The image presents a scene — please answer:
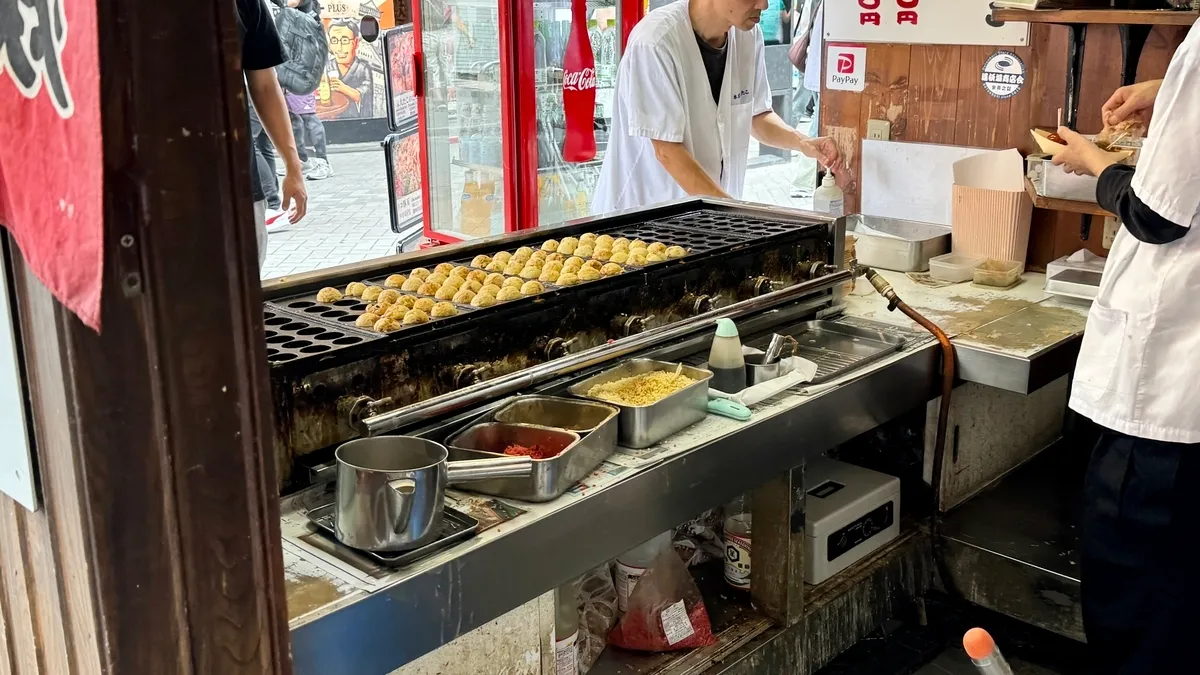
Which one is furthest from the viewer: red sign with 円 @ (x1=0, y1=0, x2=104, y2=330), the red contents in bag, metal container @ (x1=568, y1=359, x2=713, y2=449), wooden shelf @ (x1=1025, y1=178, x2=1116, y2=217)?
wooden shelf @ (x1=1025, y1=178, x2=1116, y2=217)

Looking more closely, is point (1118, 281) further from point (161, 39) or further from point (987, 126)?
point (161, 39)

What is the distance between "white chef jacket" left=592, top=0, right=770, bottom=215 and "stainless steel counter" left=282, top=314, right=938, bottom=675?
4.45 ft

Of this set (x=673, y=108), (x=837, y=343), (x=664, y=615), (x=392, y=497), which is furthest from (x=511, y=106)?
(x=392, y=497)

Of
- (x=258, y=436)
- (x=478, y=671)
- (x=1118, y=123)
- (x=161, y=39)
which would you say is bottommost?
(x=478, y=671)

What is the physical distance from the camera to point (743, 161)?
3961 millimetres

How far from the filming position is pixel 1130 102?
278 cm

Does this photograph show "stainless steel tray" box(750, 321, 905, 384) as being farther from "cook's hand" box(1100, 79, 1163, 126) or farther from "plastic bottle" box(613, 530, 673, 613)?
"cook's hand" box(1100, 79, 1163, 126)

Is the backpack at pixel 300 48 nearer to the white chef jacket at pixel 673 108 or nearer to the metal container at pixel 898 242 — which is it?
the white chef jacket at pixel 673 108

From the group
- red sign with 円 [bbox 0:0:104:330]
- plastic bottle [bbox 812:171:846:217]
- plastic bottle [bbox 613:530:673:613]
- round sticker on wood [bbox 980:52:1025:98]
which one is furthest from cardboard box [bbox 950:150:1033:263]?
red sign with 円 [bbox 0:0:104:330]

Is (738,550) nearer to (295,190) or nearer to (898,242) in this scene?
(898,242)

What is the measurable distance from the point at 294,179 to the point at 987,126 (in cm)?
225

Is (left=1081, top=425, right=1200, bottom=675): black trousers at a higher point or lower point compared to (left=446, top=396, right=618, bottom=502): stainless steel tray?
lower

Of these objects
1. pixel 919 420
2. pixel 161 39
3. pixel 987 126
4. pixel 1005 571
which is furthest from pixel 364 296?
pixel 987 126

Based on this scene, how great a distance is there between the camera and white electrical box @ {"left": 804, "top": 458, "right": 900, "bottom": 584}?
2.64 m
